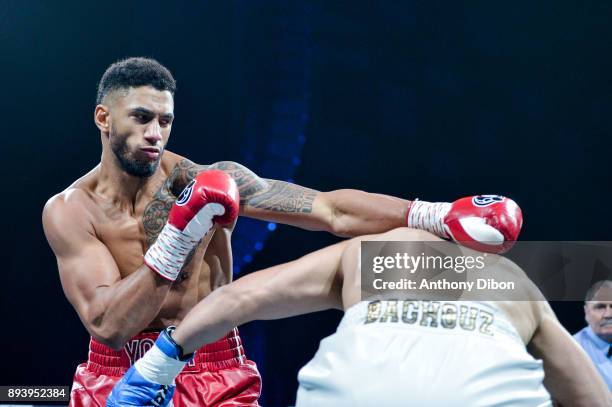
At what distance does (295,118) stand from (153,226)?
6.00 ft

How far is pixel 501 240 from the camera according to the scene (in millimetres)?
1815

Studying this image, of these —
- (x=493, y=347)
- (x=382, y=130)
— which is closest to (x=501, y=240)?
(x=493, y=347)

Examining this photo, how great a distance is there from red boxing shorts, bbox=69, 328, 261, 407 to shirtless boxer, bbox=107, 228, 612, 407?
65cm

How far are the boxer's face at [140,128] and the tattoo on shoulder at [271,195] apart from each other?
29 cm

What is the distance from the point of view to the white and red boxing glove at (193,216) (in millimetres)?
2188

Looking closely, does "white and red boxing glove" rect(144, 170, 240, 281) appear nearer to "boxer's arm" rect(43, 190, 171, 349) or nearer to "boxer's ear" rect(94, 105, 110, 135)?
"boxer's arm" rect(43, 190, 171, 349)

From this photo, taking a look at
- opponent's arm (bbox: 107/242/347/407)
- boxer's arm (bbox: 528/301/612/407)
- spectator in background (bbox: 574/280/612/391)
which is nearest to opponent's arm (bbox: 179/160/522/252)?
boxer's arm (bbox: 528/301/612/407)

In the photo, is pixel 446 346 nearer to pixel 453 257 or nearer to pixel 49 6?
pixel 453 257

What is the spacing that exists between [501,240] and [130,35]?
3.17 meters

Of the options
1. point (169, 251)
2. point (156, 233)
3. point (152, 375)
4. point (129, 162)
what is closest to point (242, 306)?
point (152, 375)

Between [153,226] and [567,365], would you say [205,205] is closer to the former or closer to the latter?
[153,226]

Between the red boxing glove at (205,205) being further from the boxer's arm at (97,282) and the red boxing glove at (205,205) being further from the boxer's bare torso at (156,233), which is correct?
the boxer's bare torso at (156,233)

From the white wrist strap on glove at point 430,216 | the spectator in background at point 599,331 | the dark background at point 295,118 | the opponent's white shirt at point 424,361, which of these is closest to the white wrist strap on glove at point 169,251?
the white wrist strap on glove at point 430,216

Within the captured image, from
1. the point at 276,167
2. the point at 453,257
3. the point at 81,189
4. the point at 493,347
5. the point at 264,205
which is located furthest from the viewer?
the point at 276,167
